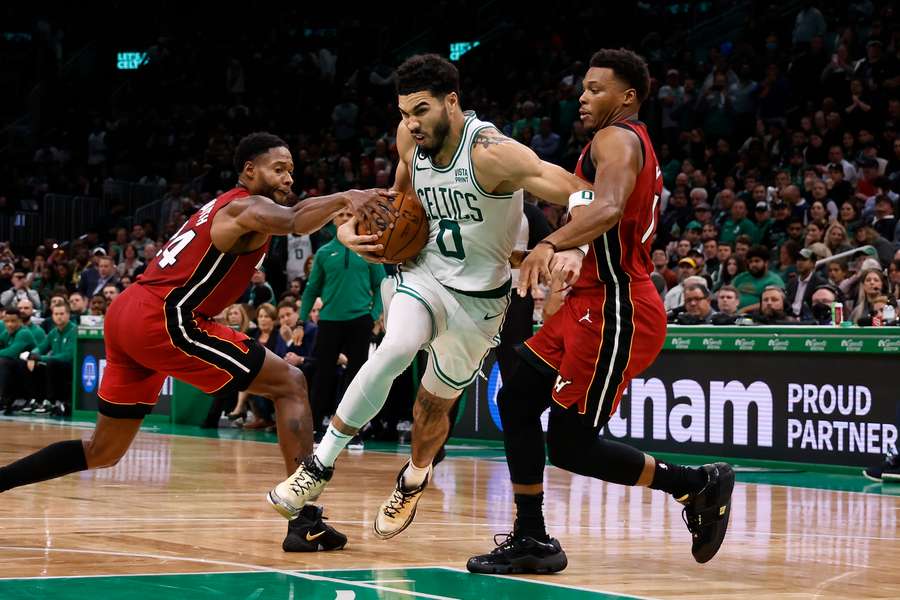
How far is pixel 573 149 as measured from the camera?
1702 cm

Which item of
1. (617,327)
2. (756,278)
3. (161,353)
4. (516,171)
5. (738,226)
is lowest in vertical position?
(161,353)

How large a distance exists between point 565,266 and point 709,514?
4.38ft

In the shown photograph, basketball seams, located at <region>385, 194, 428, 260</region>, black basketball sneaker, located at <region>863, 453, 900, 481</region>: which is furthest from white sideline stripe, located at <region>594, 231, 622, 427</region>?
black basketball sneaker, located at <region>863, 453, 900, 481</region>

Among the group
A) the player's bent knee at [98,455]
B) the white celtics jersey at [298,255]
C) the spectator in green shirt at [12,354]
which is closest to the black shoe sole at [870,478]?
the player's bent knee at [98,455]

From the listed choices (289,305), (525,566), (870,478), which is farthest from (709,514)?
(289,305)

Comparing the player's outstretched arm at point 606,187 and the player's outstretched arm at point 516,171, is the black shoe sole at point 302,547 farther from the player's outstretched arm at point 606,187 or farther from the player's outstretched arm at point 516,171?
the player's outstretched arm at point 606,187

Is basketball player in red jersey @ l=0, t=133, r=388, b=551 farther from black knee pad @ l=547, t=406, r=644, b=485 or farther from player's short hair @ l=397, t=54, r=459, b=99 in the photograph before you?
black knee pad @ l=547, t=406, r=644, b=485

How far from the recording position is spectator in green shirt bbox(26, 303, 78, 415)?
16.4 metres

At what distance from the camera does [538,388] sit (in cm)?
Answer: 526

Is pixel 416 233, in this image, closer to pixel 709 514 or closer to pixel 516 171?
pixel 516 171

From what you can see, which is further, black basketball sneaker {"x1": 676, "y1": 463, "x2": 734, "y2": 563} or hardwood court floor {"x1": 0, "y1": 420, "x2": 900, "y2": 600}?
black basketball sneaker {"x1": 676, "y1": 463, "x2": 734, "y2": 563}

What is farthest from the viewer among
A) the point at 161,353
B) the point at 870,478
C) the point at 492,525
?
the point at 870,478

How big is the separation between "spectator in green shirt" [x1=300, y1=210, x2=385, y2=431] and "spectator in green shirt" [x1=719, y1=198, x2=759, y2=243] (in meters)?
4.15

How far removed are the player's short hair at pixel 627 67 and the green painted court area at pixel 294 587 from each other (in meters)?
1.84
